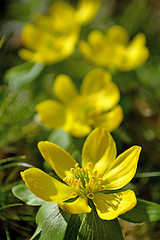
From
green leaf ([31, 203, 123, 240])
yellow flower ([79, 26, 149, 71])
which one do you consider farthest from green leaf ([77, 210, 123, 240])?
yellow flower ([79, 26, 149, 71])

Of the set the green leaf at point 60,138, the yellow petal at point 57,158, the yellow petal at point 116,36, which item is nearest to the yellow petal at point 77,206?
the yellow petal at point 57,158

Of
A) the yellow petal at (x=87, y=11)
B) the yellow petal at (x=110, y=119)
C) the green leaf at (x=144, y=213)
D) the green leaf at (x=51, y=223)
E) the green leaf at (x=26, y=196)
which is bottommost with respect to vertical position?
the yellow petal at (x=110, y=119)

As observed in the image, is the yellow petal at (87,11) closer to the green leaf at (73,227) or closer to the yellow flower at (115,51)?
the yellow flower at (115,51)

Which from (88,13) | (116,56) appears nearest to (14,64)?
(88,13)

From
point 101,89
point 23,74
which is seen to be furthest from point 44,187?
point 23,74

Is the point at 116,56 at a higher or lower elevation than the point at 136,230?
higher

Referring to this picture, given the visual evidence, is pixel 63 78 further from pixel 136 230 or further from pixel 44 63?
pixel 136 230
